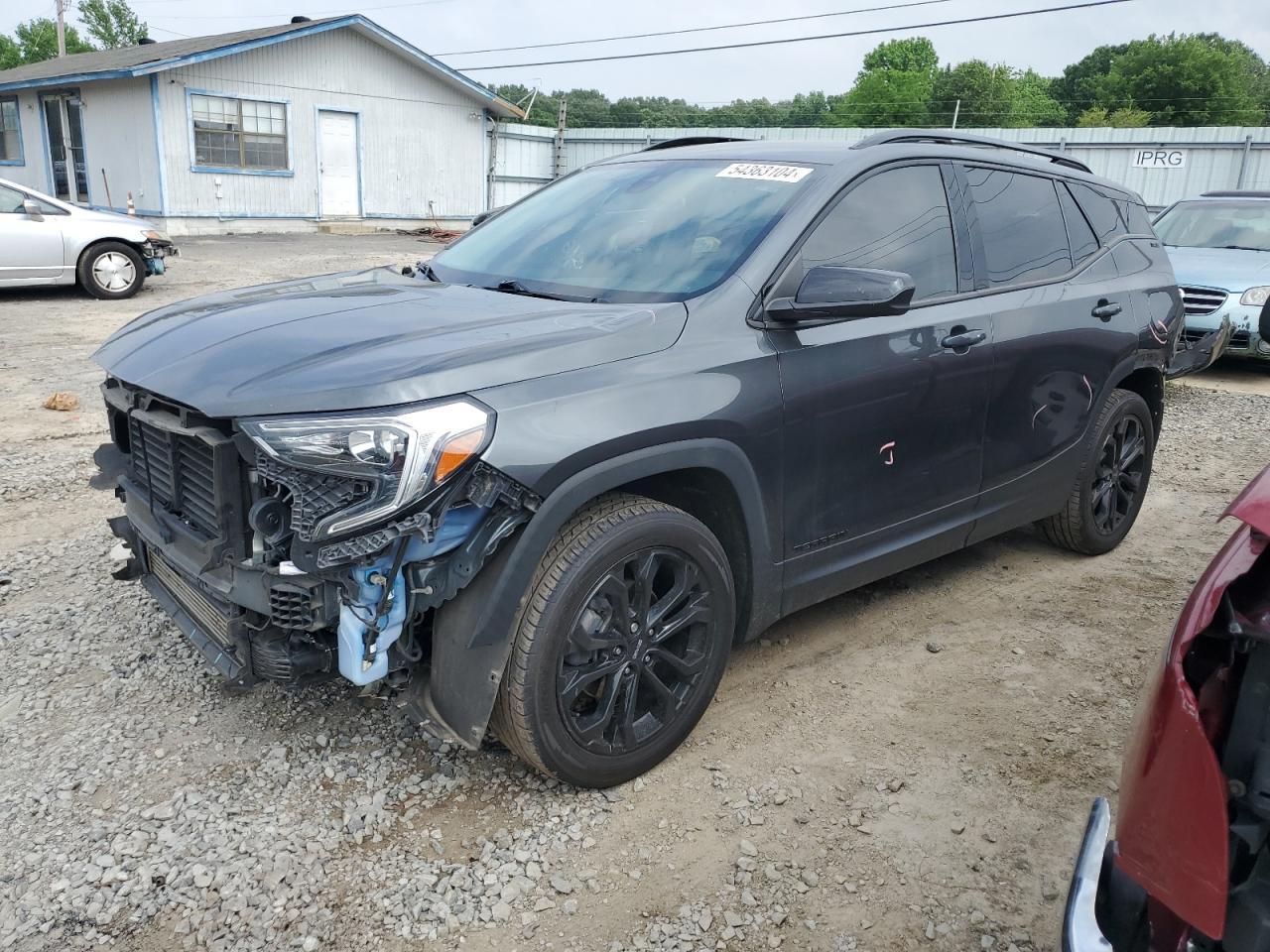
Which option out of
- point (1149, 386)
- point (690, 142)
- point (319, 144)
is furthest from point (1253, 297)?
point (319, 144)

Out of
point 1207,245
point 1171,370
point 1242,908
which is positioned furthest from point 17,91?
point 1242,908

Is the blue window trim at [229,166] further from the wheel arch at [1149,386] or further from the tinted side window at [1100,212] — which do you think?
the wheel arch at [1149,386]

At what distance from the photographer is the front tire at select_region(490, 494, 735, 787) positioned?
2672mm

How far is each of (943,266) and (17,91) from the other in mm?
26704

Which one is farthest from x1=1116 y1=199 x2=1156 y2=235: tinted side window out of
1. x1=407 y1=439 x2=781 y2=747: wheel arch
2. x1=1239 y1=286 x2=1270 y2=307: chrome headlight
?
x1=1239 y1=286 x2=1270 y2=307: chrome headlight

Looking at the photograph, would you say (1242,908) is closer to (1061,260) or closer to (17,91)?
(1061,260)

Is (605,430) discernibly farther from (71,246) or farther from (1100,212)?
(71,246)

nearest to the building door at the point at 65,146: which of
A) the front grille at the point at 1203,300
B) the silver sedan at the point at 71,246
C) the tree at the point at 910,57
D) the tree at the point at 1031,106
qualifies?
Result: the silver sedan at the point at 71,246

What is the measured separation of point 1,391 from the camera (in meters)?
7.48

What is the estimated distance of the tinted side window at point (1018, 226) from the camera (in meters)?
4.01

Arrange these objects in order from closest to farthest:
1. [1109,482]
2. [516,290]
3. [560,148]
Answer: [516,290]
[1109,482]
[560,148]

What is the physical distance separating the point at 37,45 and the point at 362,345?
2496 inches

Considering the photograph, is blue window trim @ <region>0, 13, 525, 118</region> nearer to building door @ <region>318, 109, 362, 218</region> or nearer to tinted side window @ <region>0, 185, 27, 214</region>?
building door @ <region>318, 109, 362, 218</region>

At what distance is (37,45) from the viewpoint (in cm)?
5316
